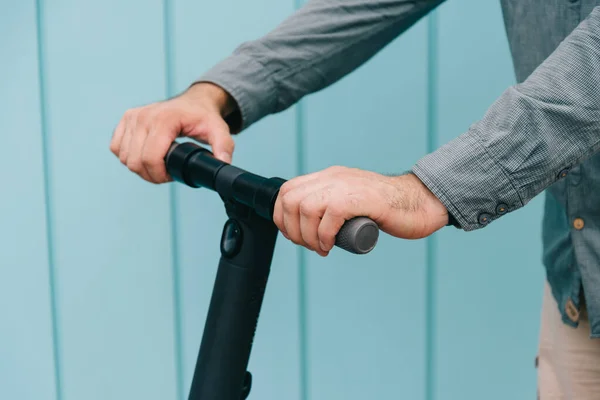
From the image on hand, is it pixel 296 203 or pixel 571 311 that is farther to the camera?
pixel 571 311

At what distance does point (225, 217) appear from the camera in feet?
3.87

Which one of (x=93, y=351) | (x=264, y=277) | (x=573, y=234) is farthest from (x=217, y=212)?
(x=573, y=234)

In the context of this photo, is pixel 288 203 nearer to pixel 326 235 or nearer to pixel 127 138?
pixel 326 235

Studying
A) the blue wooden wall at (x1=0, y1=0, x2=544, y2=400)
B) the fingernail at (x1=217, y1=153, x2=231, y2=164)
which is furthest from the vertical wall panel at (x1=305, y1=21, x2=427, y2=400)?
the fingernail at (x1=217, y1=153, x2=231, y2=164)

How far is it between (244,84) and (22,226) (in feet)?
1.96

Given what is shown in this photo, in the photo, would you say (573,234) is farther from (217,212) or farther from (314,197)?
(217,212)

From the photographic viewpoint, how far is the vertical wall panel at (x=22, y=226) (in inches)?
45.1

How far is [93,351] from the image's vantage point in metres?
1.23

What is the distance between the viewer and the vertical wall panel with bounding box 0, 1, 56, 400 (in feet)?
3.76

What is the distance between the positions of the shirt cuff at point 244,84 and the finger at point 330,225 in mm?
341

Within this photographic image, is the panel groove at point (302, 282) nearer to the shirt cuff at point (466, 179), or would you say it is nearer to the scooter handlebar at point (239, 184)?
the scooter handlebar at point (239, 184)

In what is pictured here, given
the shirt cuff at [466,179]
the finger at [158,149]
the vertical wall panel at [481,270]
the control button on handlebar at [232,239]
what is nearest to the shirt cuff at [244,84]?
the finger at [158,149]

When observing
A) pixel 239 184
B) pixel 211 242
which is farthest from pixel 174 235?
pixel 239 184

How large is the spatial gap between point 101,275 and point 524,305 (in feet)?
2.54
